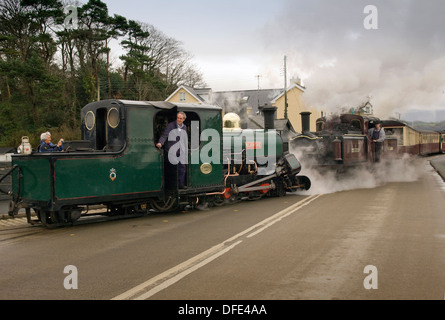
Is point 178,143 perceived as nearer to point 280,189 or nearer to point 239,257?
point 239,257

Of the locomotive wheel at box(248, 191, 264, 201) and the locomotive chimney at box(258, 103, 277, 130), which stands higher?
the locomotive chimney at box(258, 103, 277, 130)

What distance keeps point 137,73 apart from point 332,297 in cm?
4364

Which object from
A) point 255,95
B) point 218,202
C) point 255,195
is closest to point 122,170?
point 218,202

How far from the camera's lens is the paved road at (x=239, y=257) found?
15.9 ft

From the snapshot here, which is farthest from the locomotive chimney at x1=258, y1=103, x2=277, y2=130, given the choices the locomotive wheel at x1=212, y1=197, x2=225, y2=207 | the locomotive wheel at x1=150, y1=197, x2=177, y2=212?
the locomotive wheel at x1=150, y1=197, x2=177, y2=212

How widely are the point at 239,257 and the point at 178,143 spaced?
15.4ft

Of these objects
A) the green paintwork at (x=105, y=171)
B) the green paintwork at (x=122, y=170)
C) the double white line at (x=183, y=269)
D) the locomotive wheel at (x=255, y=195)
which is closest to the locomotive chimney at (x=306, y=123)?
the locomotive wheel at (x=255, y=195)

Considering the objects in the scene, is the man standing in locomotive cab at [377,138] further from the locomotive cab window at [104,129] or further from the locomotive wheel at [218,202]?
the locomotive cab window at [104,129]

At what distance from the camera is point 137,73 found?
4559 cm

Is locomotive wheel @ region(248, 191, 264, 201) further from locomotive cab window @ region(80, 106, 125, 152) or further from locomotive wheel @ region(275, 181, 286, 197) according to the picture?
locomotive cab window @ region(80, 106, 125, 152)

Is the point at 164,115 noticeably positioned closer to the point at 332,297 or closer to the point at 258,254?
the point at 258,254

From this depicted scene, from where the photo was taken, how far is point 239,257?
623cm

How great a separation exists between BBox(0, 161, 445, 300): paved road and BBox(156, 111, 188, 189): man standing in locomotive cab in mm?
1134

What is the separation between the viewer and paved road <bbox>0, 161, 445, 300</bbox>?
15.9 ft
